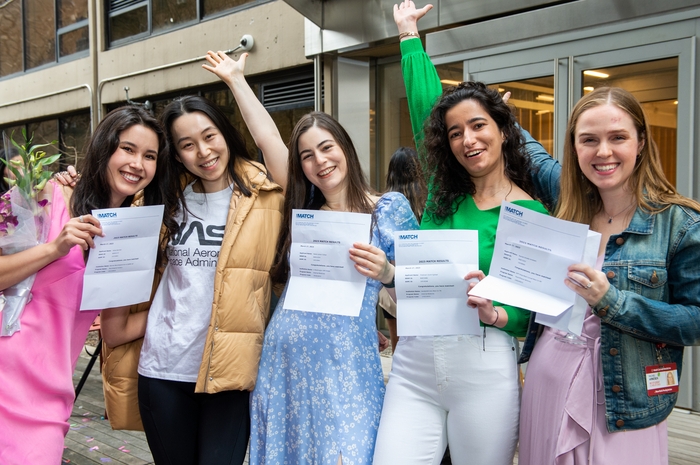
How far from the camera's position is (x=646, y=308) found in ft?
5.93

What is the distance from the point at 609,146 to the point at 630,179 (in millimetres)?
156

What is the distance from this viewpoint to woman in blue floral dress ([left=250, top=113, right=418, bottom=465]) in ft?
7.40

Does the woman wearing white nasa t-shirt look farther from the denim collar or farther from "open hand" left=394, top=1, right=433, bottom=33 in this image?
the denim collar

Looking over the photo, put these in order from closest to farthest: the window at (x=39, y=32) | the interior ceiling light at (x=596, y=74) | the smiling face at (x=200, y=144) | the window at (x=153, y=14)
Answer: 1. the smiling face at (x=200, y=144)
2. the interior ceiling light at (x=596, y=74)
3. the window at (x=153, y=14)
4. the window at (x=39, y=32)

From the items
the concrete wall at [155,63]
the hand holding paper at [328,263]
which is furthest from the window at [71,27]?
the hand holding paper at [328,263]

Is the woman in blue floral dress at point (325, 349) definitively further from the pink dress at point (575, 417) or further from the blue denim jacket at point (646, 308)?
the blue denim jacket at point (646, 308)

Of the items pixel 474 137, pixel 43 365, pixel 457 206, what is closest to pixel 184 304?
pixel 43 365

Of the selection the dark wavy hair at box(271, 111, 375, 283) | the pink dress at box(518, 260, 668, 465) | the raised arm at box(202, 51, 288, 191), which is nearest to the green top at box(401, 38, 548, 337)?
the pink dress at box(518, 260, 668, 465)

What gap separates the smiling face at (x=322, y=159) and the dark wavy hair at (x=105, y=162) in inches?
23.8

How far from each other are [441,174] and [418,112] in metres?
0.42

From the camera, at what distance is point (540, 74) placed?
5.42 m

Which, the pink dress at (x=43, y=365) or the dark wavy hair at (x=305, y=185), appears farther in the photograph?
the dark wavy hair at (x=305, y=185)

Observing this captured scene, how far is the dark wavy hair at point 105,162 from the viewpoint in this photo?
7.93 ft

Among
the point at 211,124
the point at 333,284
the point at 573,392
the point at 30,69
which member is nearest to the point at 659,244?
the point at 573,392
